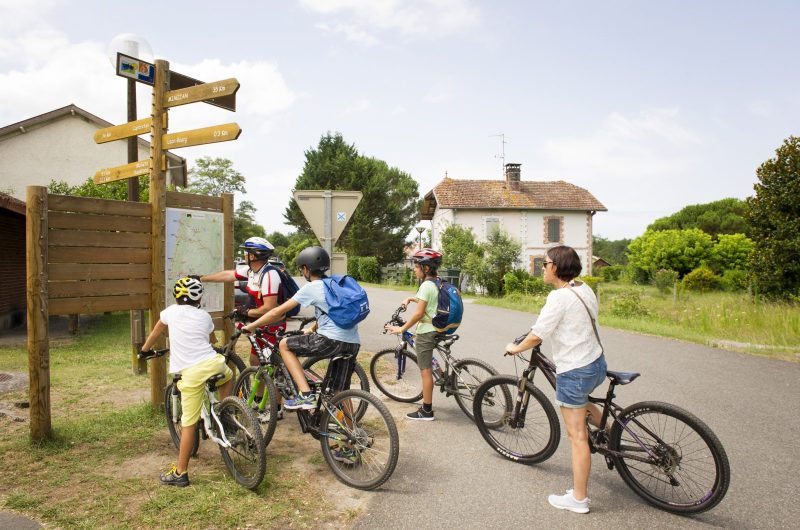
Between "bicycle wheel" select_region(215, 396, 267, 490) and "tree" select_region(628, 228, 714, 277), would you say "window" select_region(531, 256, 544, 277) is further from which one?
"bicycle wheel" select_region(215, 396, 267, 490)

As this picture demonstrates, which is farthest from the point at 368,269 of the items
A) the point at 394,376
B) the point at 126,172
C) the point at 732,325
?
the point at 126,172

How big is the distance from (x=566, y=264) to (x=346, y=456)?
218cm

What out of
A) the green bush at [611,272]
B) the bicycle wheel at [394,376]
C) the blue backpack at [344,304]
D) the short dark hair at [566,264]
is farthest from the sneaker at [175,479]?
the green bush at [611,272]

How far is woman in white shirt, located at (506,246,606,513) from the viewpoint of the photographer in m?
3.63

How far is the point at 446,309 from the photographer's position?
542cm

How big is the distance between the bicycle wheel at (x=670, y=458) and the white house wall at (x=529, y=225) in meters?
33.2

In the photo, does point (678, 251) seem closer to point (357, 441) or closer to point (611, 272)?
point (611, 272)

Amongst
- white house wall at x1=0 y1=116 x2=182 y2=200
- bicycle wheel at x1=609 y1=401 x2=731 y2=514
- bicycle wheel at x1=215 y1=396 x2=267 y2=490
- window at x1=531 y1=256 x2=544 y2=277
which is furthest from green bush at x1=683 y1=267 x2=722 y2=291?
bicycle wheel at x1=215 y1=396 x2=267 y2=490

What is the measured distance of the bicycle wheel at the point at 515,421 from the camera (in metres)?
4.25

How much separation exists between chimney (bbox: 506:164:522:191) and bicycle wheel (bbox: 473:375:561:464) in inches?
1436

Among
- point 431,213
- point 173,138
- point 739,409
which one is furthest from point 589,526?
point 431,213

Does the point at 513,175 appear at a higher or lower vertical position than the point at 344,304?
higher

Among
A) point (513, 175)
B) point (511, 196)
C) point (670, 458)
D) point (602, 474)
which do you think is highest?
point (513, 175)

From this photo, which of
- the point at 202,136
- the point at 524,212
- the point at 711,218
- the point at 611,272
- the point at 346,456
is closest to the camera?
the point at 346,456
